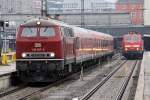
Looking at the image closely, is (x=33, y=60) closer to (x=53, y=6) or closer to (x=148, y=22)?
(x=148, y=22)

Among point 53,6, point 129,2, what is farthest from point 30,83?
point 129,2

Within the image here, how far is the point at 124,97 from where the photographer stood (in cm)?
1777

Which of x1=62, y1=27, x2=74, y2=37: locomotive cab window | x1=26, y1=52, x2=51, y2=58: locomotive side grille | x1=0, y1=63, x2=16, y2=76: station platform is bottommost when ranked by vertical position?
x1=0, y1=63, x2=16, y2=76: station platform

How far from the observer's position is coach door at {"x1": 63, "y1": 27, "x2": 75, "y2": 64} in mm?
23750

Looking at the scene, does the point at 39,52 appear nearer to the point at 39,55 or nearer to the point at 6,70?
the point at 39,55

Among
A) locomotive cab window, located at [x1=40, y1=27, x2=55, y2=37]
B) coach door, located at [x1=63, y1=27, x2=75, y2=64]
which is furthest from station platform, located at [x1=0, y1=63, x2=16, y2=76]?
coach door, located at [x1=63, y1=27, x2=75, y2=64]

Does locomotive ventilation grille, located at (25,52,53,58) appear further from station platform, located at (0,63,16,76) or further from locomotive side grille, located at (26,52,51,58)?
station platform, located at (0,63,16,76)

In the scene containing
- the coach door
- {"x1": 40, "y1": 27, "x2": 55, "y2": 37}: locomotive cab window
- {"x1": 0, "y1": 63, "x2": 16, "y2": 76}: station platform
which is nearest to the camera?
{"x1": 40, "y1": 27, "x2": 55, "y2": 37}: locomotive cab window

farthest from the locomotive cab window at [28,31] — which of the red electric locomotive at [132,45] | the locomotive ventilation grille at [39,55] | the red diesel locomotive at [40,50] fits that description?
the red electric locomotive at [132,45]

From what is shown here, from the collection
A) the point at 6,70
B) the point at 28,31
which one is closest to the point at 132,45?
the point at 6,70

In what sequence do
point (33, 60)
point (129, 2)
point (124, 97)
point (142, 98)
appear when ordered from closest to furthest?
1. point (142, 98)
2. point (124, 97)
3. point (33, 60)
4. point (129, 2)

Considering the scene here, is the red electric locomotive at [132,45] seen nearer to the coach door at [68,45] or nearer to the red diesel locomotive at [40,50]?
the coach door at [68,45]

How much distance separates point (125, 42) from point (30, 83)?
3575 cm

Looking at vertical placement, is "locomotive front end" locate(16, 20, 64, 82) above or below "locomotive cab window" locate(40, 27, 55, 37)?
below
